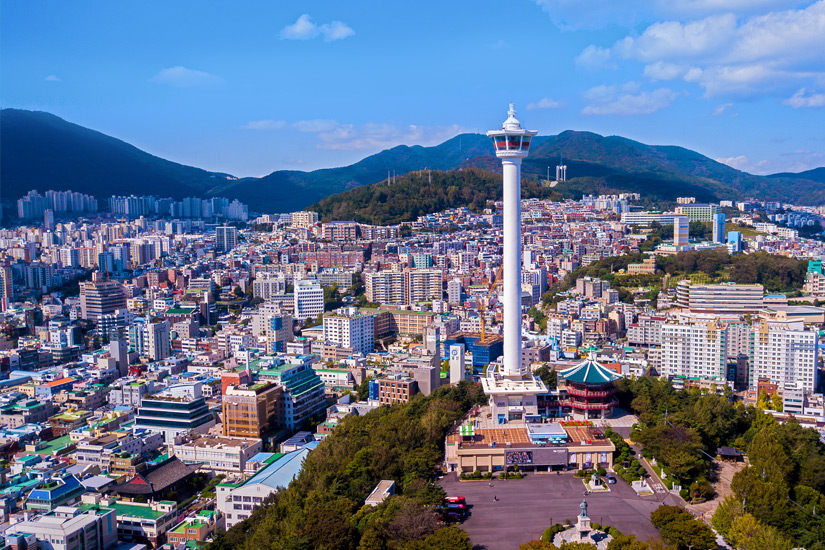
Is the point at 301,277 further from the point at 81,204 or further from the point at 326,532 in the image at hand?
the point at 81,204

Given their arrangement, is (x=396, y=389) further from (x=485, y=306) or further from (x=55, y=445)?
(x=485, y=306)

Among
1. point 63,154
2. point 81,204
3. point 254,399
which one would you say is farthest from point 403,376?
point 63,154

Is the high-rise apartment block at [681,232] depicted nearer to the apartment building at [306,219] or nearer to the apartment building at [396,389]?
the apartment building at [306,219]

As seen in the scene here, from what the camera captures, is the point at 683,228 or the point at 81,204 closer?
the point at 683,228

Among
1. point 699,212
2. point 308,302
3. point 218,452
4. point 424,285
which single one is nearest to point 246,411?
point 218,452

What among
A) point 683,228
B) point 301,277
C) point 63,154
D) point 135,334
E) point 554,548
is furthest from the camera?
point 63,154

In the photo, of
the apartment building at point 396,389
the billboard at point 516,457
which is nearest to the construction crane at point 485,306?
the apartment building at point 396,389

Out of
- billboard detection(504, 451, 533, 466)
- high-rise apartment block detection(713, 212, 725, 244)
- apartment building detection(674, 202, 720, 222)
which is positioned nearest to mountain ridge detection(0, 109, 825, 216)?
apartment building detection(674, 202, 720, 222)
